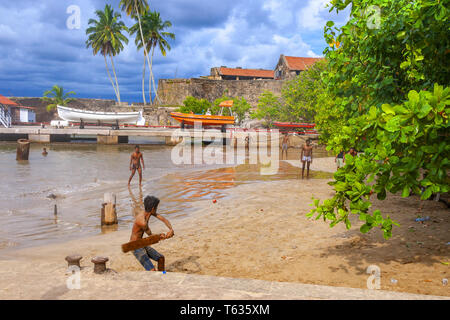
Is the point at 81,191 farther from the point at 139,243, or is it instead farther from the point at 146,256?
the point at 139,243

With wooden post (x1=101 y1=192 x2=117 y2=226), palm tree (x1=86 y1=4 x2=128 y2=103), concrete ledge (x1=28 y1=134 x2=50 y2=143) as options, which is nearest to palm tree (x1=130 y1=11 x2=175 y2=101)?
palm tree (x1=86 y1=4 x2=128 y2=103)

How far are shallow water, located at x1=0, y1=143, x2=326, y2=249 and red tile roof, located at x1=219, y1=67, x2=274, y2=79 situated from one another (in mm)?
53072

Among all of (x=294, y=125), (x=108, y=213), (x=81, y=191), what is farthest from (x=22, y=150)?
(x=294, y=125)

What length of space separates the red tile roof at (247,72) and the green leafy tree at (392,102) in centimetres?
7003

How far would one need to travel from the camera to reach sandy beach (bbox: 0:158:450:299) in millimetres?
5000

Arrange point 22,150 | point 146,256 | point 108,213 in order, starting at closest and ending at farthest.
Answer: point 146,256
point 108,213
point 22,150

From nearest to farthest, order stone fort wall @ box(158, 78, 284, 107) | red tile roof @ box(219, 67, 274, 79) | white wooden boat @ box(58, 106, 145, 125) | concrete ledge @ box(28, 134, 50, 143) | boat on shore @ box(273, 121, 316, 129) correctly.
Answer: concrete ledge @ box(28, 134, 50, 143) → boat on shore @ box(273, 121, 316, 129) → white wooden boat @ box(58, 106, 145, 125) → stone fort wall @ box(158, 78, 284, 107) → red tile roof @ box(219, 67, 274, 79)

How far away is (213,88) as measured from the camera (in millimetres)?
66000

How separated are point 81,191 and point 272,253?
10.6m

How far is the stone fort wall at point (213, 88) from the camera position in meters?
64.1

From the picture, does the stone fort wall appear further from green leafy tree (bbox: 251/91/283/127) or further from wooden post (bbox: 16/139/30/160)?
wooden post (bbox: 16/139/30/160)

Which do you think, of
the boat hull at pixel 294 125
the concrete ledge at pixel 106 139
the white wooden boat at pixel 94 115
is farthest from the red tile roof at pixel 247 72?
the concrete ledge at pixel 106 139

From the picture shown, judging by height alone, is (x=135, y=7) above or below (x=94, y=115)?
above

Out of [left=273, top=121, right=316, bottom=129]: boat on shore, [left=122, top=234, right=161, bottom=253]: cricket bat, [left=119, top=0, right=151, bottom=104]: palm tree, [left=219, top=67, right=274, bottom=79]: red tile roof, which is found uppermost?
[left=119, top=0, right=151, bottom=104]: palm tree
